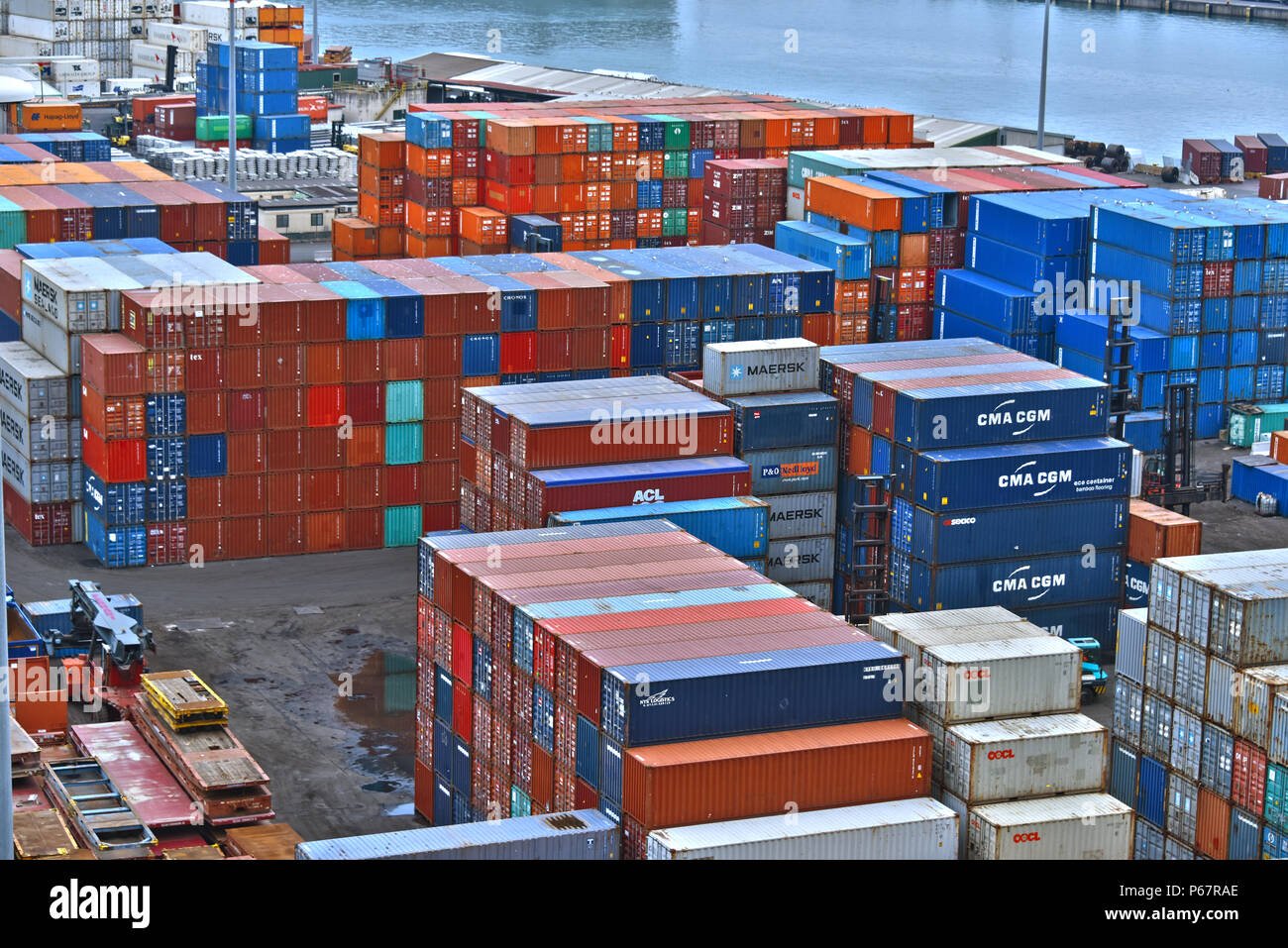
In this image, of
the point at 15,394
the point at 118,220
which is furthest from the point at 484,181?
the point at 15,394

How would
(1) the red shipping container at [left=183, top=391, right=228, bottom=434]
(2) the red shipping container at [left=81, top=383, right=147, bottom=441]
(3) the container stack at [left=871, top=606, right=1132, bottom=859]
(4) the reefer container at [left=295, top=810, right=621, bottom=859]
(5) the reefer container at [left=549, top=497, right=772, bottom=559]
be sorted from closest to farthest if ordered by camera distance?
(4) the reefer container at [left=295, top=810, right=621, bottom=859] → (3) the container stack at [left=871, top=606, right=1132, bottom=859] → (5) the reefer container at [left=549, top=497, right=772, bottom=559] → (2) the red shipping container at [left=81, top=383, right=147, bottom=441] → (1) the red shipping container at [left=183, top=391, right=228, bottom=434]

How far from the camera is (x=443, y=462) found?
6769 centimetres

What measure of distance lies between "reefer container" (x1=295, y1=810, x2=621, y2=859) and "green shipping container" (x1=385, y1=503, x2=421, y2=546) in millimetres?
32226

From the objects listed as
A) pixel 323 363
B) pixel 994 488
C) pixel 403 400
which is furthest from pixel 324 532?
pixel 994 488

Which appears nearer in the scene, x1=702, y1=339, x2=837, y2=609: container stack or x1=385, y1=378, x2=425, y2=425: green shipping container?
x1=702, y1=339, x2=837, y2=609: container stack

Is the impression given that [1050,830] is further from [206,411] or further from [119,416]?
[119,416]

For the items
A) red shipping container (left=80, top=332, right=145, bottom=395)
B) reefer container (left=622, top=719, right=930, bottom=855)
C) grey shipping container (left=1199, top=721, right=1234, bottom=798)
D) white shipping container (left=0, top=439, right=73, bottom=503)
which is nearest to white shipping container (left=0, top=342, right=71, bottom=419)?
white shipping container (left=0, top=439, right=73, bottom=503)

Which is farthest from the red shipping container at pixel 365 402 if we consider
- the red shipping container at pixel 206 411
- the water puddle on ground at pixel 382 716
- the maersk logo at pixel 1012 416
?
the maersk logo at pixel 1012 416

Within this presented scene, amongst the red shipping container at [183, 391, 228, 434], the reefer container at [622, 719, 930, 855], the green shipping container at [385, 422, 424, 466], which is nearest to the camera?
the reefer container at [622, 719, 930, 855]

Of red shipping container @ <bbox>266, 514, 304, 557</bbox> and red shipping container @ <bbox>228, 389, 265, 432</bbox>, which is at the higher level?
red shipping container @ <bbox>228, 389, 265, 432</bbox>

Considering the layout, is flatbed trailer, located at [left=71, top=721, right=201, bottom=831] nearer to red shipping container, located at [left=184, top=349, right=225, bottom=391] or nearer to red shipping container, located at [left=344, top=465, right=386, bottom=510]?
red shipping container, located at [left=184, top=349, right=225, bottom=391]

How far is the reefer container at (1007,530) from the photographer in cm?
5512

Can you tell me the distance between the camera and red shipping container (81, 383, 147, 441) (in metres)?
62.2
